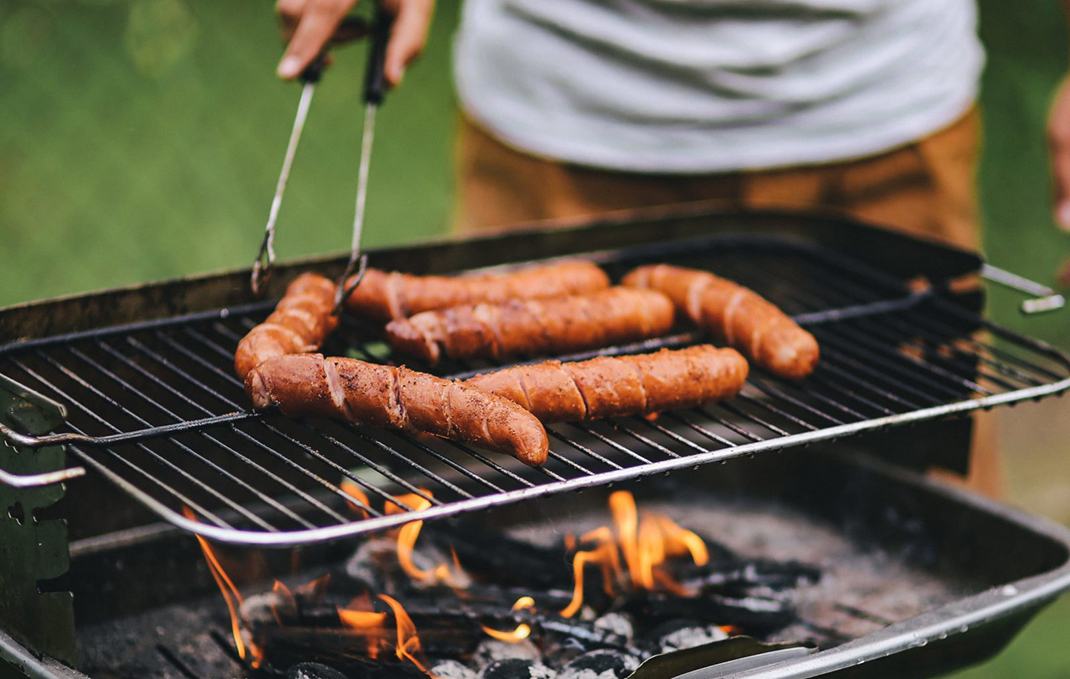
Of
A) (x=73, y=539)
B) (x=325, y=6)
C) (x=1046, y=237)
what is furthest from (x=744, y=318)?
(x=1046, y=237)

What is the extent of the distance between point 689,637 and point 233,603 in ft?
3.50

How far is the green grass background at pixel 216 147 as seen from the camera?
22.2 ft

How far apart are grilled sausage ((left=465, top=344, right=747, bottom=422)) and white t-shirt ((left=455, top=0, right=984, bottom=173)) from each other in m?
1.18

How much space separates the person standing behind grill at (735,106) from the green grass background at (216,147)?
3.12m

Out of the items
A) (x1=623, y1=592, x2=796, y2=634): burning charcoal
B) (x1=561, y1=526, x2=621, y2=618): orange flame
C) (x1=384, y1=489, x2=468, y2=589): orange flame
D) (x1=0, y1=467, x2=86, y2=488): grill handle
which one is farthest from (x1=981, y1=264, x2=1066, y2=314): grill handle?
(x1=0, y1=467, x2=86, y2=488): grill handle

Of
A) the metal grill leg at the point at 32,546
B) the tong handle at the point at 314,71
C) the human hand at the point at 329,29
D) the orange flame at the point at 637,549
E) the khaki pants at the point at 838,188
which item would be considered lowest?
the orange flame at the point at 637,549

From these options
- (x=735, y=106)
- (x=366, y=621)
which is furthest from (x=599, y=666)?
Answer: (x=735, y=106)

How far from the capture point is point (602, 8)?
3.28 m

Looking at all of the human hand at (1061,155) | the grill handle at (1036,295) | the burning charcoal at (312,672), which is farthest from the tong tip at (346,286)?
the human hand at (1061,155)

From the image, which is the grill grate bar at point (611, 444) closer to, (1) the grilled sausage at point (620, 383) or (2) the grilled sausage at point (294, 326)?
(1) the grilled sausage at point (620, 383)

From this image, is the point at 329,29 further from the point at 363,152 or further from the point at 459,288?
the point at 459,288

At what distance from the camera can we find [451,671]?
2.27 m

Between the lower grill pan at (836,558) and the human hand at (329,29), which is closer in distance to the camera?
the lower grill pan at (836,558)

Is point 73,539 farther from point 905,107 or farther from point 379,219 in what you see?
point 379,219
